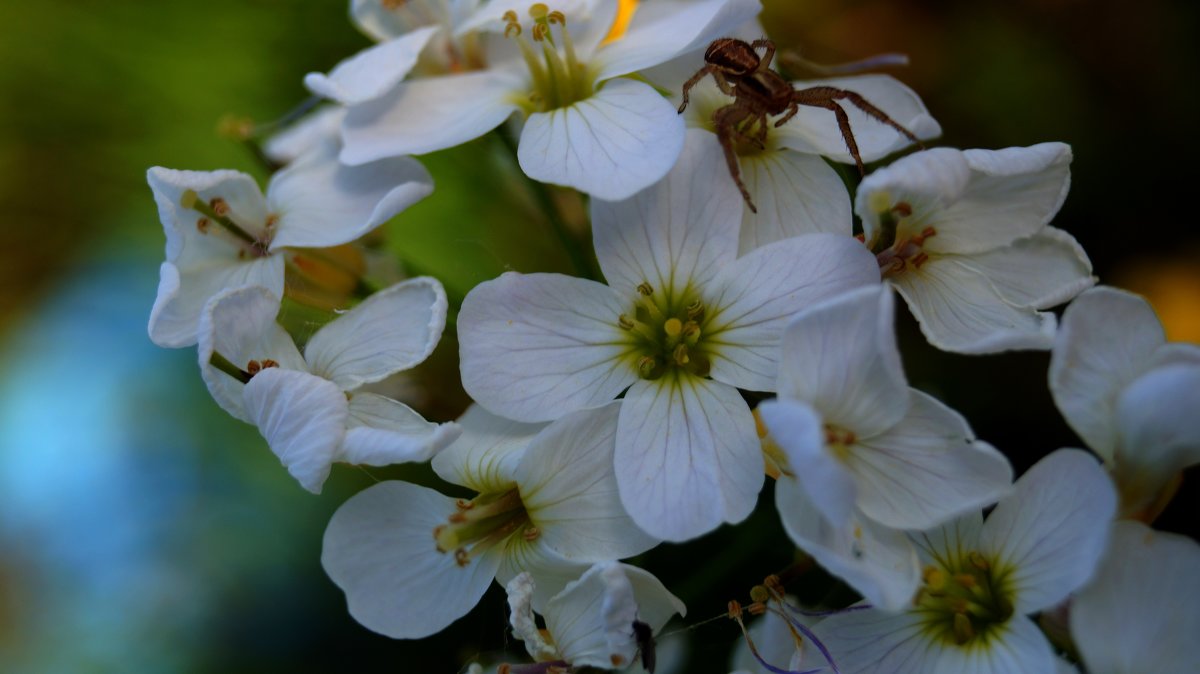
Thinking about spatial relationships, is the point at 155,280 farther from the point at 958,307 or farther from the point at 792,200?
the point at 958,307

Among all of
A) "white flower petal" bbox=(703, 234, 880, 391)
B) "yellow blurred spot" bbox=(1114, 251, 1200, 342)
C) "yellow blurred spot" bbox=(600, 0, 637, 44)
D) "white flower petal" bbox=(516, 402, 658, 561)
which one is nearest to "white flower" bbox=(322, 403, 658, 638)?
"white flower petal" bbox=(516, 402, 658, 561)

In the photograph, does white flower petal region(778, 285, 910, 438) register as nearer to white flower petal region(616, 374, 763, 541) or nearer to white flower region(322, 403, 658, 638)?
white flower petal region(616, 374, 763, 541)

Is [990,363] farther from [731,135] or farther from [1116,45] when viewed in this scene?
[731,135]

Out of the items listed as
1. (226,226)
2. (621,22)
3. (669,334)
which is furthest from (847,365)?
(621,22)

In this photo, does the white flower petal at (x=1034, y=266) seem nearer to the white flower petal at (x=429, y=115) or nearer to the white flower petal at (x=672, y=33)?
the white flower petal at (x=672, y=33)

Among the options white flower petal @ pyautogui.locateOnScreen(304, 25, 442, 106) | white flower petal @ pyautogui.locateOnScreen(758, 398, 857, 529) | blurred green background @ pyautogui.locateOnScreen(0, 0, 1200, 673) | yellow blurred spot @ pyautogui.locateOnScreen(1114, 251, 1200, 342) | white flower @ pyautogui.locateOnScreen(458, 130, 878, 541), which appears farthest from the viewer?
yellow blurred spot @ pyautogui.locateOnScreen(1114, 251, 1200, 342)

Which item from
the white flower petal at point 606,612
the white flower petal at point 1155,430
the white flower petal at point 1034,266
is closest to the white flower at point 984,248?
the white flower petal at point 1034,266
